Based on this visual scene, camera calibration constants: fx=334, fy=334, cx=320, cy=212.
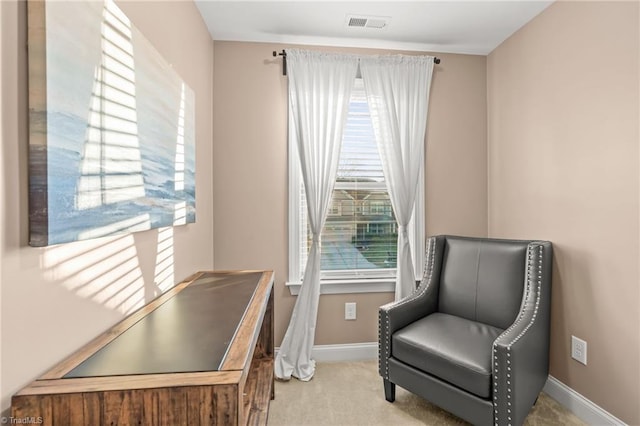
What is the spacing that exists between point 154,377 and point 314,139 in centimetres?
198

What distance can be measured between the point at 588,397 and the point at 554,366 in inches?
10.1

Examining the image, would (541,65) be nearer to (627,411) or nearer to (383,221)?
(383,221)

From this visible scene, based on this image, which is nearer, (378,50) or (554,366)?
(554,366)

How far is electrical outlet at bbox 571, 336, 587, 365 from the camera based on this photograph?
1944mm

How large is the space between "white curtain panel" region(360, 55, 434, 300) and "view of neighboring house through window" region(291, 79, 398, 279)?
0.12 m

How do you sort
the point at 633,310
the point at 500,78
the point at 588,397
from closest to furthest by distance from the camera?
the point at 633,310
the point at 588,397
the point at 500,78

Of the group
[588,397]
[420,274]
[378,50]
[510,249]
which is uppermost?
[378,50]

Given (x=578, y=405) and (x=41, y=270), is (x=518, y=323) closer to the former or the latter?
(x=578, y=405)

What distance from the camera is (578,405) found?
1952 mm

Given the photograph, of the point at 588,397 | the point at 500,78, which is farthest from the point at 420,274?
the point at 500,78

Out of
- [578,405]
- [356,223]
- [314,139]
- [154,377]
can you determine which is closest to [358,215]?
[356,223]

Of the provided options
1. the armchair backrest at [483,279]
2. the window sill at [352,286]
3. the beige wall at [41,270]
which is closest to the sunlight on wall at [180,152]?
the beige wall at [41,270]

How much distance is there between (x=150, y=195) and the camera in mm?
1368

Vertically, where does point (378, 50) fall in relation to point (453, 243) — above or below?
above
